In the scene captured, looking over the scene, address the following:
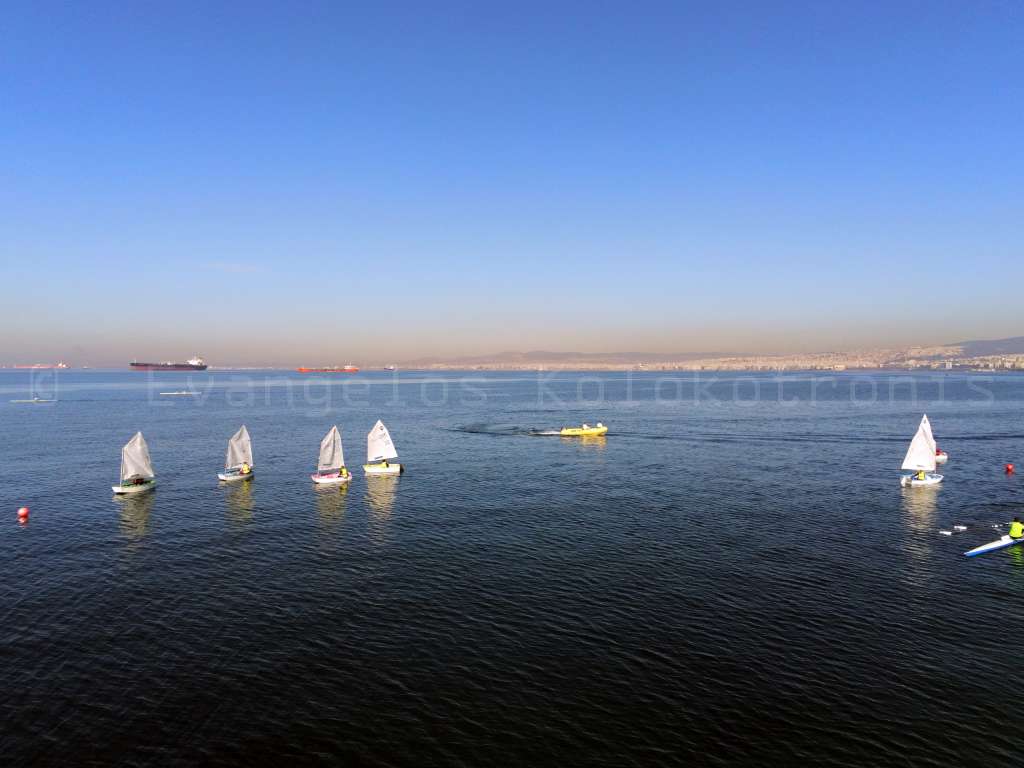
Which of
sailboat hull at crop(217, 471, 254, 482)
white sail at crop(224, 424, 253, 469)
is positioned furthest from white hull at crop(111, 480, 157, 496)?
white sail at crop(224, 424, 253, 469)

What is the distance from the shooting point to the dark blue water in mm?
30031

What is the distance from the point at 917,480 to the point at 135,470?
11440cm

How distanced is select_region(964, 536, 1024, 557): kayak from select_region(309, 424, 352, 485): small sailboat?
258ft

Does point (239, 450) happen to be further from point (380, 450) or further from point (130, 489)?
point (380, 450)

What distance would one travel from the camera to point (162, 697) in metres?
33.2

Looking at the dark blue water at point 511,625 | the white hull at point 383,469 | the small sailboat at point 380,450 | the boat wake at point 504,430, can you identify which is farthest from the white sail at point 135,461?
the boat wake at point 504,430

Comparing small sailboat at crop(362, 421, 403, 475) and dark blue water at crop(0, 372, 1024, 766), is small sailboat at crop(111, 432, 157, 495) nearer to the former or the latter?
dark blue water at crop(0, 372, 1024, 766)

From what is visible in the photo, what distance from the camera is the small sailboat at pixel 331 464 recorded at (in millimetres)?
89000

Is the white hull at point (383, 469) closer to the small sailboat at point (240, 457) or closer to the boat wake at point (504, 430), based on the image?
the small sailboat at point (240, 457)

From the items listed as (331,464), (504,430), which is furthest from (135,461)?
(504,430)

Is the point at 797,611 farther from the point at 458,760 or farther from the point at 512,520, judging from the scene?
the point at 512,520

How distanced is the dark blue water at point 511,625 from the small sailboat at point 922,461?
2.45 m

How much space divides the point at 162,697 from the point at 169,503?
51609 millimetres

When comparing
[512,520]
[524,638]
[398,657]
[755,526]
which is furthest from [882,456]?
[398,657]
